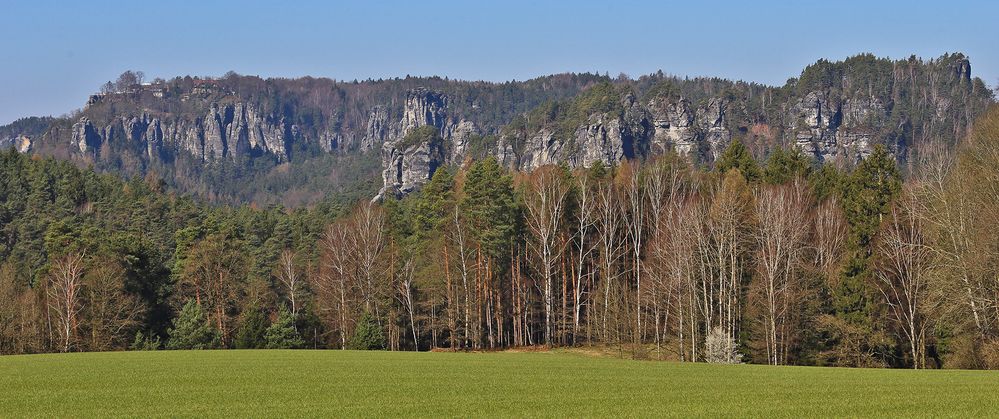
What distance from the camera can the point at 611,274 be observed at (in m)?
73.3

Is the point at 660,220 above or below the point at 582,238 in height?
above

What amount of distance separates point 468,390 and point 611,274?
4390 centimetres

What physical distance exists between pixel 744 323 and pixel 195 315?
3497 centimetres

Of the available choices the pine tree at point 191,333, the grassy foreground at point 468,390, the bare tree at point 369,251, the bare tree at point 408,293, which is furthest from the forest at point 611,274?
the grassy foreground at point 468,390

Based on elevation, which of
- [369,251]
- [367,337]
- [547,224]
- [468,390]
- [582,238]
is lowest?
[367,337]

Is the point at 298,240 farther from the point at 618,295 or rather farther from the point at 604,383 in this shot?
the point at 604,383

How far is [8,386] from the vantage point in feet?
103

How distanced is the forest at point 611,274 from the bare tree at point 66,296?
0.65 ft

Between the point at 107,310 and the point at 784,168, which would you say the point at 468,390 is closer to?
the point at 107,310

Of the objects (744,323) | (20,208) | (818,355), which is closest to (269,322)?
(744,323)

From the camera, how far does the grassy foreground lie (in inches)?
975

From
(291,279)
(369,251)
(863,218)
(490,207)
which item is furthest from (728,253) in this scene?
(291,279)

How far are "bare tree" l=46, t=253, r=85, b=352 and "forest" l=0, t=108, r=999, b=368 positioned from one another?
0.65 feet

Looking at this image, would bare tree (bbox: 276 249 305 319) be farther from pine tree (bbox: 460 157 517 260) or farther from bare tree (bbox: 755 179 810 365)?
bare tree (bbox: 755 179 810 365)
